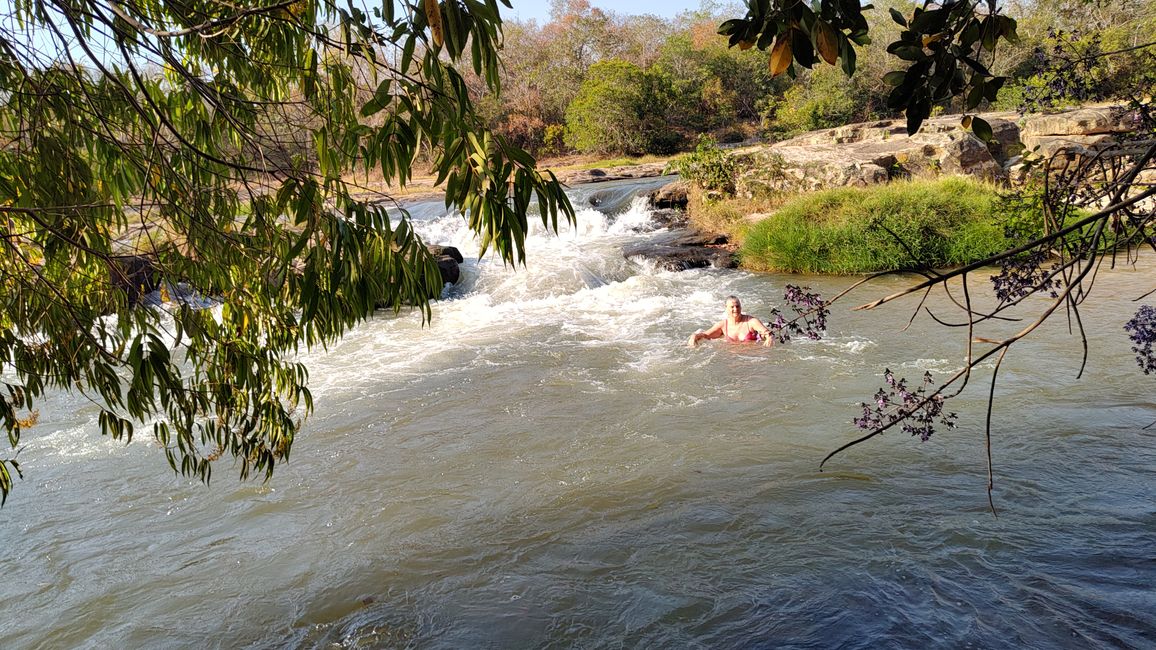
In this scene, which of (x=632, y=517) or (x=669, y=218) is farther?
(x=669, y=218)

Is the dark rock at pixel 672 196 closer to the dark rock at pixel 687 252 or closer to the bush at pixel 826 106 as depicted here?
the dark rock at pixel 687 252

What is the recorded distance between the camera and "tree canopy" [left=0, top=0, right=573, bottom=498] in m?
2.53

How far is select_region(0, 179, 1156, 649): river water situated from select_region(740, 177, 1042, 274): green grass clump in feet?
12.6

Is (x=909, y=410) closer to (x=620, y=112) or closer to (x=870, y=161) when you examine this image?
(x=870, y=161)

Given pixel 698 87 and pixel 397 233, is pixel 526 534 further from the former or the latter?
pixel 698 87

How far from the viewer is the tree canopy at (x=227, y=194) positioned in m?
2.53

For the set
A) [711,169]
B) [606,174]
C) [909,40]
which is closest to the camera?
[909,40]

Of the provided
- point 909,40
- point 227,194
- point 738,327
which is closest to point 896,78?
point 909,40

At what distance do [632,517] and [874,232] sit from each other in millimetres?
8830

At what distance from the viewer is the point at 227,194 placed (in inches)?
134

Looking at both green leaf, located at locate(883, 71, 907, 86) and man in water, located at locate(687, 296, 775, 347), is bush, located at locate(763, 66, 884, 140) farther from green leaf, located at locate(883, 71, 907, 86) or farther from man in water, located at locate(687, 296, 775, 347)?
green leaf, located at locate(883, 71, 907, 86)

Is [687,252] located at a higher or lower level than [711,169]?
lower

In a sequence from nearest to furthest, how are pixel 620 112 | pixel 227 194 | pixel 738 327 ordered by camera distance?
pixel 227 194
pixel 738 327
pixel 620 112

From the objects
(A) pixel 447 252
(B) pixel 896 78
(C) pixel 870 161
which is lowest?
(A) pixel 447 252
